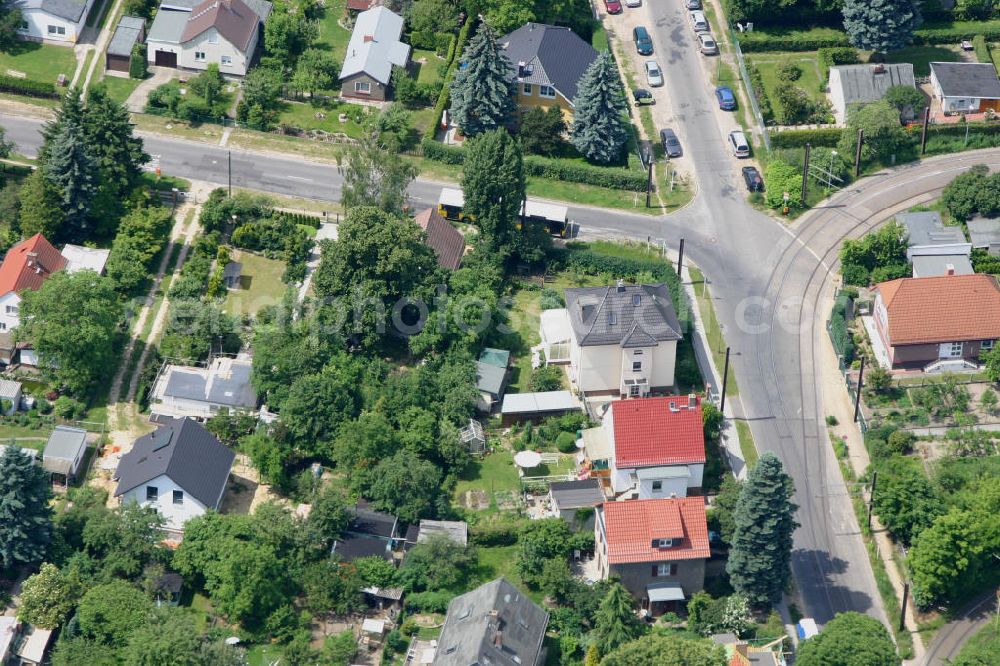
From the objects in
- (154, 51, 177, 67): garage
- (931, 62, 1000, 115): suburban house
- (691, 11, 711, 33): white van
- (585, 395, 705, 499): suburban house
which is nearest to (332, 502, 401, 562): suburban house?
(585, 395, 705, 499): suburban house

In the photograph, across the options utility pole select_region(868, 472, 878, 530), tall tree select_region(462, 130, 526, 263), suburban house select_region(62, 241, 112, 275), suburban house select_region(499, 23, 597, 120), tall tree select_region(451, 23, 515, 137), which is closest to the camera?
utility pole select_region(868, 472, 878, 530)

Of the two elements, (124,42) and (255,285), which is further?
(124,42)

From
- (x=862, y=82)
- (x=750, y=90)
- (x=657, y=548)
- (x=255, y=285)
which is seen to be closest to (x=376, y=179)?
(x=255, y=285)

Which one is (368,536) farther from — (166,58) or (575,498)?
(166,58)

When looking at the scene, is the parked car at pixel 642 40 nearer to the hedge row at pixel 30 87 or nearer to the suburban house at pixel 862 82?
the suburban house at pixel 862 82

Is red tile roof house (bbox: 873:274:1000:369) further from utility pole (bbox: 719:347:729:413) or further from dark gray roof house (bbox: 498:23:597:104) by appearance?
dark gray roof house (bbox: 498:23:597:104)

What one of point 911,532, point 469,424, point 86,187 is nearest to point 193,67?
point 86,187
